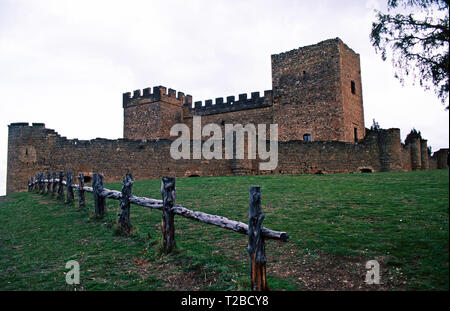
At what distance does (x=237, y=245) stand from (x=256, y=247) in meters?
2.11

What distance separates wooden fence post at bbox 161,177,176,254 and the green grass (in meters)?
0.19

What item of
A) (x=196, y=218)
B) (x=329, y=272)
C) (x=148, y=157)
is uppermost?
(x=148, y=157)

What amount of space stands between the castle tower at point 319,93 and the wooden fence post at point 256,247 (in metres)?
21.5

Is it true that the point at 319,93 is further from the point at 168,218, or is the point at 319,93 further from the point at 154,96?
the point at 168,218

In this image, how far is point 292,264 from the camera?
4.60 meters

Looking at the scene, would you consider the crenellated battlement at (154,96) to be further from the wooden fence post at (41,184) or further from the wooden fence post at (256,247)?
the wooden fence post at (256,247)

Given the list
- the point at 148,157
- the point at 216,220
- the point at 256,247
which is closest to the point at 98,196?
the point at 216,220

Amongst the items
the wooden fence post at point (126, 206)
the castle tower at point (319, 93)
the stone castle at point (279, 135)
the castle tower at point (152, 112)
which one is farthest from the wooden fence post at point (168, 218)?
the castle tower at point (152, 112)

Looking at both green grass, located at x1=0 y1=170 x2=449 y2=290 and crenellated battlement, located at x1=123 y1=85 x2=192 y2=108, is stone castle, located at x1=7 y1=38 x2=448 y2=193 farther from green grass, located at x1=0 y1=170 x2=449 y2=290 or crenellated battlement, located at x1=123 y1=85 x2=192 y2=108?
green grass, located at x1=0 y1=170 x2=449 y2=290

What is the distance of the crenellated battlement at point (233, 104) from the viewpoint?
28.3m

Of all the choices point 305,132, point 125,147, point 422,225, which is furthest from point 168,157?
point 422,225

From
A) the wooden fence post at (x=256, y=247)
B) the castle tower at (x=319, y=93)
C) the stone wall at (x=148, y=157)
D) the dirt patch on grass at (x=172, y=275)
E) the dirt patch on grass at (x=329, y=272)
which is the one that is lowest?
the dirt patch on grass at (x=172, y=275)

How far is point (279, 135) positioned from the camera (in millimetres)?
26578
